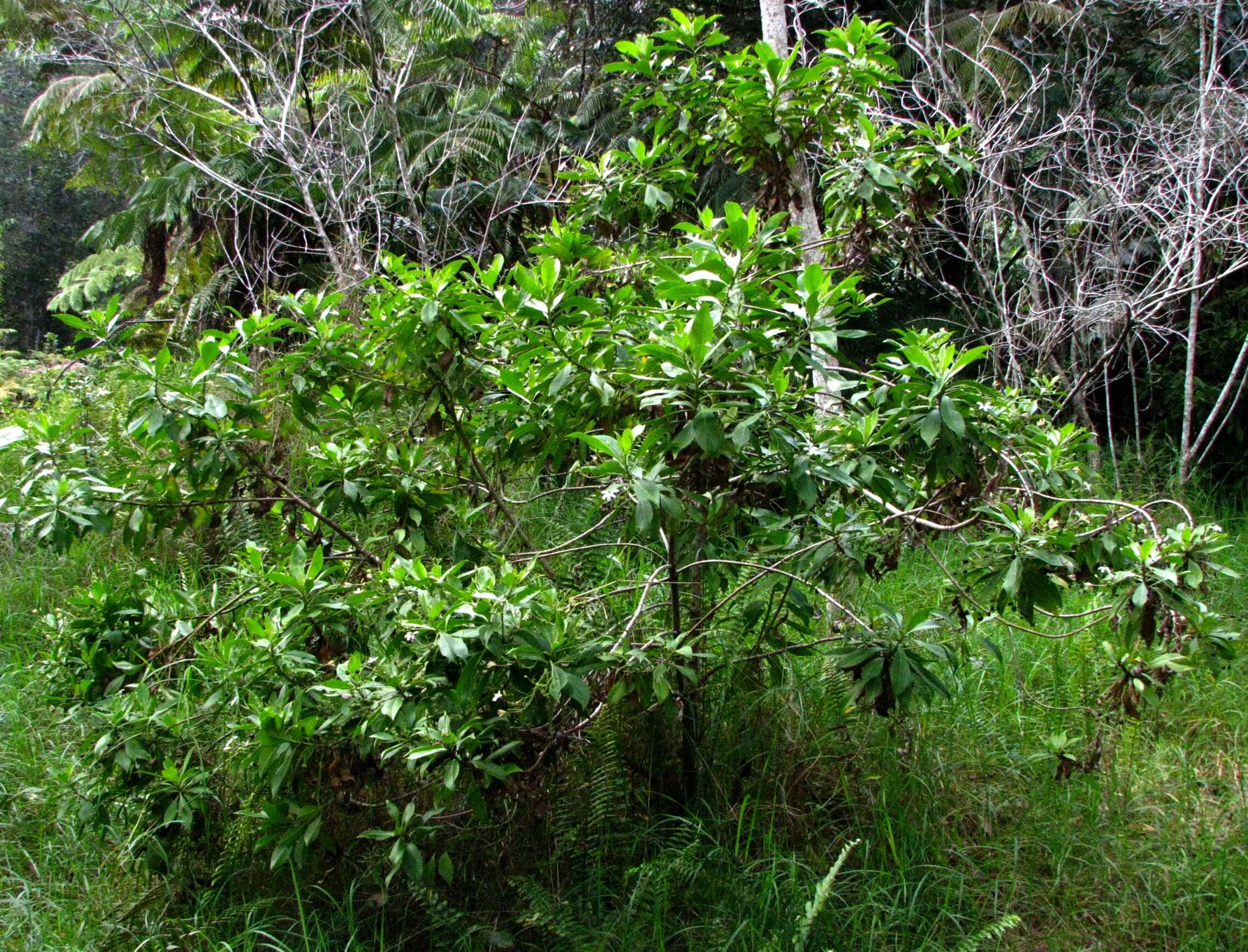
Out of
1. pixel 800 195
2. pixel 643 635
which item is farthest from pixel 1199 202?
pixel 643 635

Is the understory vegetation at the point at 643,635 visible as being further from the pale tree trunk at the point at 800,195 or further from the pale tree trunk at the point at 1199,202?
the pale tree trunk at the point at 1199,202

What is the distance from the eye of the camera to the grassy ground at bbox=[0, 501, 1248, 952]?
2611mm

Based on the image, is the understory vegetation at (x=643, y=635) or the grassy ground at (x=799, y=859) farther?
the grassy ground at (x=799, y=859)

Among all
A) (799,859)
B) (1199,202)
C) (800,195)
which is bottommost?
(799,859)

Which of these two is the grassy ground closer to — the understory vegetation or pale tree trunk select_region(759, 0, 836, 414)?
the understory vegetation

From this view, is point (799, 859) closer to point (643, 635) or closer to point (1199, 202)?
point (643, 635)

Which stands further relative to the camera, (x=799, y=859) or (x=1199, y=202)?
(x=1199, y=202)

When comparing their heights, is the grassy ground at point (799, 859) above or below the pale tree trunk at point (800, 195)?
below

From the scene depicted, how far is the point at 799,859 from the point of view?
2.85m

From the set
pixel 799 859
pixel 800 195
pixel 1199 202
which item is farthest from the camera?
pixel 1199 202

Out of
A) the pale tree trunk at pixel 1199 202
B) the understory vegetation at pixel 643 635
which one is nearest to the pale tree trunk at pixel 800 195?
the understory vegetation at pixel 643 635

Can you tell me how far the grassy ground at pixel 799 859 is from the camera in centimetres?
261

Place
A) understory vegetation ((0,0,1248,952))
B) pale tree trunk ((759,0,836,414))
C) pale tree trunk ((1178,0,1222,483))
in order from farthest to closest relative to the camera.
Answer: pale tree trunk ((1178,0,1222,483)) → pale tree trunk ((759,0,836,414)) → understory vegetation ((0,0,1248,952))

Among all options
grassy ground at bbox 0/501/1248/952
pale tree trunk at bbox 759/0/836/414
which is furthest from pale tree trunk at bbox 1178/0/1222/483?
grassy ground at bbox 0/501/1248/952
